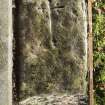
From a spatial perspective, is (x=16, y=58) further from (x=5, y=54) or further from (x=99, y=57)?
(x=99, y=57)

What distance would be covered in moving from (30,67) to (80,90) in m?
0.48

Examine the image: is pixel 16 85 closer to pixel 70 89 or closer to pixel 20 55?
pixel 20 55

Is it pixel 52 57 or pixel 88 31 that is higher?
pixel 88 31

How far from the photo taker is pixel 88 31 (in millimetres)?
3072

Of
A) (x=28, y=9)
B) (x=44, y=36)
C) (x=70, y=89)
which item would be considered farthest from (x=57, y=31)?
(x=70, y=89)

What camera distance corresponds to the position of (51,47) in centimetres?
306

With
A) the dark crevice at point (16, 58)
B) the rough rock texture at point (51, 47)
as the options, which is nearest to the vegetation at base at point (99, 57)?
the rough rock texture at point (51, 47)

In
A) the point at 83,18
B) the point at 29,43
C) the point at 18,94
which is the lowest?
the point at 18,94

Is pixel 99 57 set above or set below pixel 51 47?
below

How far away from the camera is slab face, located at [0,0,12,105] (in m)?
3.03

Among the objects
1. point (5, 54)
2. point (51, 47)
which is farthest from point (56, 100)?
point (5, 54)

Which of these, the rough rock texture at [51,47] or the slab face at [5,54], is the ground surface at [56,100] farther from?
the slab face at [5,54]

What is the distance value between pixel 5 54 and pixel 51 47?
407mm

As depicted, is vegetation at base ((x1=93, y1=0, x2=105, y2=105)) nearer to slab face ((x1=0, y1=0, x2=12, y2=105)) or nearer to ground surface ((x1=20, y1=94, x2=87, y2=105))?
ground surface ((x1=20, y1=94, x2=87, y2=105))
